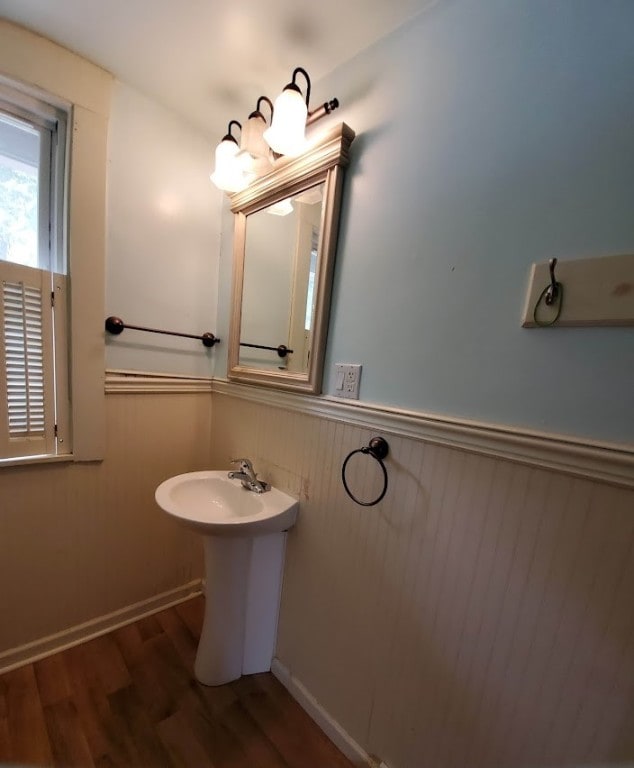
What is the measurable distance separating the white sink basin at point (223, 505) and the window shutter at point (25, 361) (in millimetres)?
520

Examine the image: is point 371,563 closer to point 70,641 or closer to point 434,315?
point 434,315

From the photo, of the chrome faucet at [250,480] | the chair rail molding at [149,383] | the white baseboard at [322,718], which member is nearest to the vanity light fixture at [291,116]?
the chair rail molding at [149,383]

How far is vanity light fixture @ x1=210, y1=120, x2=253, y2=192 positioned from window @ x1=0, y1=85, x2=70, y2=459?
55 cm

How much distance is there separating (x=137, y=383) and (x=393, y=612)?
1322mm

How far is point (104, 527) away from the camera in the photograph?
1.36m

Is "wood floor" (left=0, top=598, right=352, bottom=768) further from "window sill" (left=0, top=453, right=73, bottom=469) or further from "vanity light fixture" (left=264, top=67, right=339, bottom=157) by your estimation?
"vanity light fixture" (left=264, top=67, right=339, bottom=157)

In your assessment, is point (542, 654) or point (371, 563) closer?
point (542, 654)

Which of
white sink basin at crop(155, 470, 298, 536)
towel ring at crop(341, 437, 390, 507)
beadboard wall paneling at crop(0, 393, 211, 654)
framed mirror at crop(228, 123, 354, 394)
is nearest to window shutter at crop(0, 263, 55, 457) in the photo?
beadboard wall paneling at crop(0, 393, 211, 654)

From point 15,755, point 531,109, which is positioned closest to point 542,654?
point 531,109

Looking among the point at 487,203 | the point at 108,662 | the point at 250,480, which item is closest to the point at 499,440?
the point at 487,203

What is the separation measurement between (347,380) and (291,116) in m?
0.85

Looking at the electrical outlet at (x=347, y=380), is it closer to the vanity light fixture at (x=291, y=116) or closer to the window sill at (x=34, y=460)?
the vanity light fixture at (x=291, y=116)

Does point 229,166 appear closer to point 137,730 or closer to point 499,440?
point 499,440

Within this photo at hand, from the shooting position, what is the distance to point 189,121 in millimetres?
1372
